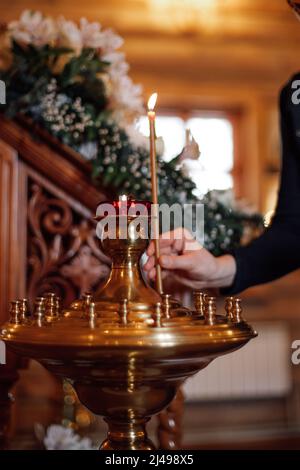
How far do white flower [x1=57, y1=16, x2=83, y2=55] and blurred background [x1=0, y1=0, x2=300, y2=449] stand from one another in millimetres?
2559

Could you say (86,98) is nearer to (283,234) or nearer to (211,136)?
(283,234)

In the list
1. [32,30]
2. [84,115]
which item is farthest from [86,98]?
[32,30]

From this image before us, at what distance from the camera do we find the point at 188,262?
3.14 feet

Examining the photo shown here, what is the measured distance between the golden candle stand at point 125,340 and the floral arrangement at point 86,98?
832mm

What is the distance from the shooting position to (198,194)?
5.42 feet

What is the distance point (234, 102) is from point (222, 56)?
39cm

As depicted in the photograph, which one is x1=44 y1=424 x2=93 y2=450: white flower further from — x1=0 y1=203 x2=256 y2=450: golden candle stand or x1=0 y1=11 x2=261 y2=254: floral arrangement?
x1=0 y1=203 x2=256 y2=450: golden candle stand

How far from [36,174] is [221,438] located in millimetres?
2841

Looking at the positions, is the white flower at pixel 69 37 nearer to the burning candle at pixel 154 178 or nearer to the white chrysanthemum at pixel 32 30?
the white chrysanthemum at pixel 32 30

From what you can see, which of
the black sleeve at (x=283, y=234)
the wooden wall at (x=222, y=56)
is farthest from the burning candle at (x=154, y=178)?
the wooden wall at (x=222, y=56)

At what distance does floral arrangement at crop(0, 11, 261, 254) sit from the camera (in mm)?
1528

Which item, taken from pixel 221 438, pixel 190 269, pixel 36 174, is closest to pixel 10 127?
pixel 36 174

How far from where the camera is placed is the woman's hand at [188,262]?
883mm

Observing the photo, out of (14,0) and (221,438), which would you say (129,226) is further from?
(14,0)
